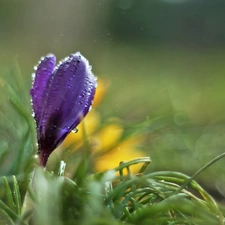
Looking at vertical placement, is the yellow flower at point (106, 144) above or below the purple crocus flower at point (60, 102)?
below

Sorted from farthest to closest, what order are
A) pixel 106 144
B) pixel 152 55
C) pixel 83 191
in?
pixel 152 55, pixel 106 144, pixel 83 191

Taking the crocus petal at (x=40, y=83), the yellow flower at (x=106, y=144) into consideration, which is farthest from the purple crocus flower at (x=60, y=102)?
the yellow flower at (x=106, y=144)

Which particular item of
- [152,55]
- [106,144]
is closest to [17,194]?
[106,144]

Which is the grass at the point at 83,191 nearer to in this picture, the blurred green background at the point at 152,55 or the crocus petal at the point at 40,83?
the crocus petal at the point at 40,83

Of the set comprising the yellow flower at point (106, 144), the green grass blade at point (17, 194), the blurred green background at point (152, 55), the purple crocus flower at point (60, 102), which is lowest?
the blurred green background at point (152, 55)

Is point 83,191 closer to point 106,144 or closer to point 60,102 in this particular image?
point 60,102

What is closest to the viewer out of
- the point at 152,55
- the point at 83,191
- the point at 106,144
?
the point at 83,191

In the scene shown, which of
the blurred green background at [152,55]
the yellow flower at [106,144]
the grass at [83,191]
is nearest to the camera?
the grass at [83,191]

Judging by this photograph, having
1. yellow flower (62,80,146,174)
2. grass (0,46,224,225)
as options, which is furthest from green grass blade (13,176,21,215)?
yellow flower (62,80,146,174)
